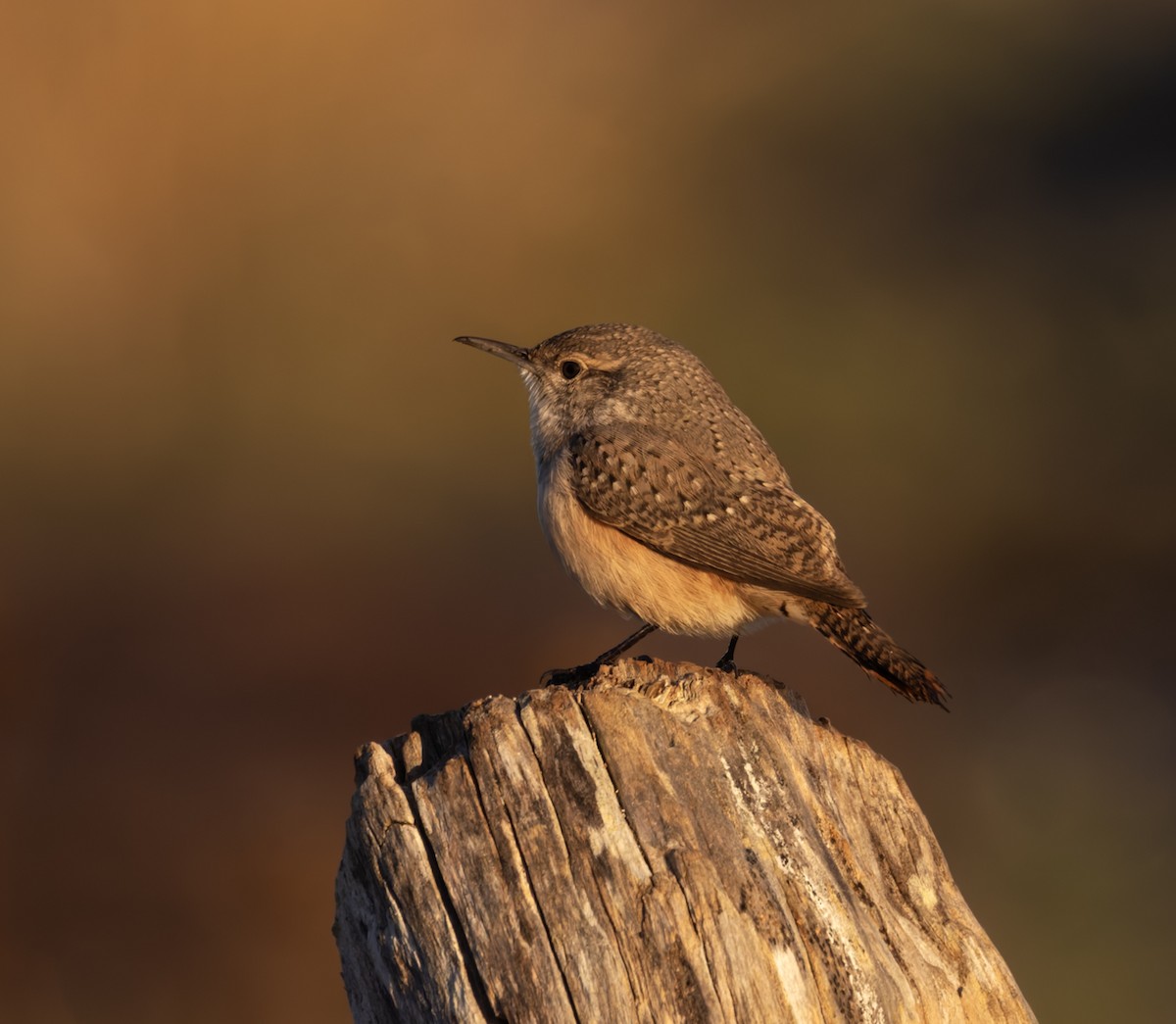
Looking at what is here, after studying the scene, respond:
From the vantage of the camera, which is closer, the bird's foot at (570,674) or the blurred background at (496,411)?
the bird's foot at (570,674)

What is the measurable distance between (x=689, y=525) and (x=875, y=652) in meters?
0.86

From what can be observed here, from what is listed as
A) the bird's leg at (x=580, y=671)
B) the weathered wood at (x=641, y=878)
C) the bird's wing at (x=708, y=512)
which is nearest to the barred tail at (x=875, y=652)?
the bird's wing at (x=708, y=512)

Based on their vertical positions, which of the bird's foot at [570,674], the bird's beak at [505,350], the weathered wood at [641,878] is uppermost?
the bird's beak at [505,350]

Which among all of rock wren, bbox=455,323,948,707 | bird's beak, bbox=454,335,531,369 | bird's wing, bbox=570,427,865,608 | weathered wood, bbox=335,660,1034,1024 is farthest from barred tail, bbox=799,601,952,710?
bird's beak, bbox=454,335,531,369

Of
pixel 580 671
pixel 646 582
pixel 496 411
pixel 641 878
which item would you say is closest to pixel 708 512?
pixel 646 582

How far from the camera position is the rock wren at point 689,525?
4867 mm

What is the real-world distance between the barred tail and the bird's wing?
11 cm

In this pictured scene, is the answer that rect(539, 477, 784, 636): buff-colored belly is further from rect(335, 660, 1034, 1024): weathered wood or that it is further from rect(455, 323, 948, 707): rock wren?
rect(335, 660, 1034, 1024): weathered wood

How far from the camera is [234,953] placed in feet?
28.8

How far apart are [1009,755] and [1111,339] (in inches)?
282

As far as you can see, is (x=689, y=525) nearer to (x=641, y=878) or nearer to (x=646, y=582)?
(x=646, y=582)

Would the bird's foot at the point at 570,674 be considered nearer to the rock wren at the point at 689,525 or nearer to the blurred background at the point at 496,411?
the rock wren at the point at 689,525

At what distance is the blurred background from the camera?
31.3ft

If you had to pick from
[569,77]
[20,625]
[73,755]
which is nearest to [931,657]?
[73,755]
